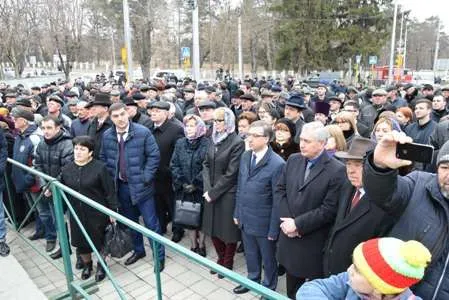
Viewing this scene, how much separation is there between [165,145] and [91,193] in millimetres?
1315

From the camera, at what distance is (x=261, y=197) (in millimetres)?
3773

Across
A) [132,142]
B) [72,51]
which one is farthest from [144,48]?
[132,142]

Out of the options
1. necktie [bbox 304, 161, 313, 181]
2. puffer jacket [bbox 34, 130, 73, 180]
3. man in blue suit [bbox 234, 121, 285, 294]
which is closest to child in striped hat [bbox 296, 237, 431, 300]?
necktie [bbox 304, 161, 313, 181]

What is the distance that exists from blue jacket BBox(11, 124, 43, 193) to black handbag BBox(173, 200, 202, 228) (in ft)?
6.49

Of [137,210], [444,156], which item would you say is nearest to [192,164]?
[137,210]

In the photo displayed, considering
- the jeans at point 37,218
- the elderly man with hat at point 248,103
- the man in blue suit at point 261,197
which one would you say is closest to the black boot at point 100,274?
the jeans at point 37,218

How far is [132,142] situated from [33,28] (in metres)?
25.8

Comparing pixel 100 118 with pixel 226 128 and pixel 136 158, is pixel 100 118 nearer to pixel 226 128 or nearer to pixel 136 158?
pixel 136 158

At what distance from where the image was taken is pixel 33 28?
26.0 meters

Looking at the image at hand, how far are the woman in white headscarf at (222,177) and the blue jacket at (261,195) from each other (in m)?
0.28

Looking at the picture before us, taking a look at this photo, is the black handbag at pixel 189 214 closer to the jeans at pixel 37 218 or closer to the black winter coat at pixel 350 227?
the black winter coat at pixel 350 227

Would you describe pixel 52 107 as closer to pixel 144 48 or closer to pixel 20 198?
pixel 20 198

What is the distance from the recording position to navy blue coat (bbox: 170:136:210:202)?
4.63 m

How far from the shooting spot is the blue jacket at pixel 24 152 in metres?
5.03
